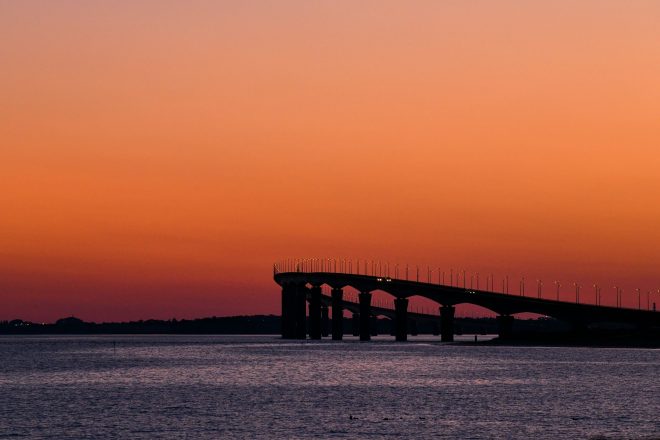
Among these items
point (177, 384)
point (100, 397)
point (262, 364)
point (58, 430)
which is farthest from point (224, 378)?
point (58, 430)

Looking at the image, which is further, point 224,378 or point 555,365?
point 555,365

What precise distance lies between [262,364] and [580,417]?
10039 centimetres

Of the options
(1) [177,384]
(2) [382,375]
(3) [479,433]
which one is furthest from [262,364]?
(3) [479,433]

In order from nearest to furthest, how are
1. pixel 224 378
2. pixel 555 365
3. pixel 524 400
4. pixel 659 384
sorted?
pixel 524 400 → pixel 659 384 → pixel 224 378 → pixel 555 365

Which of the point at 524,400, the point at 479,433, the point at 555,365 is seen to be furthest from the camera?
the point at 555,365

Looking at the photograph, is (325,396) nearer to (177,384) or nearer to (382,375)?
(177,384)

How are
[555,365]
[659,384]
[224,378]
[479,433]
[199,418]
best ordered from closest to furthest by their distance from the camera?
[479,433] < [199,418] < [659,384] < [224,378] < [555,365]

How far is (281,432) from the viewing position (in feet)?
235

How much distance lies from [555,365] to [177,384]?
2783 inches

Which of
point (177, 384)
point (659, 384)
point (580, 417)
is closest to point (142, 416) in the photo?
point (580, 417)

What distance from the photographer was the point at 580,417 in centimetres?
8100

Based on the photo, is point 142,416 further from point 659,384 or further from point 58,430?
point 659,384

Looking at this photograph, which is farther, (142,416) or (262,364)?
(262,364)

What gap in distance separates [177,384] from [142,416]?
38.6m
